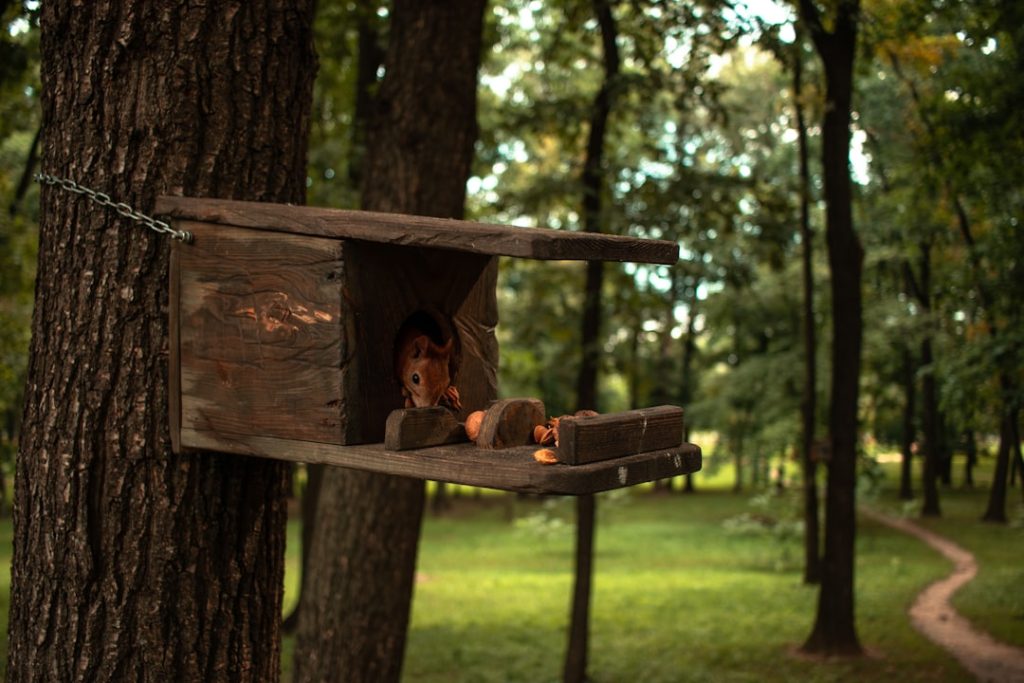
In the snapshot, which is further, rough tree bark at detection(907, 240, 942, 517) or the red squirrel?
rough tree bark at detection(907, 240, 942, 517)

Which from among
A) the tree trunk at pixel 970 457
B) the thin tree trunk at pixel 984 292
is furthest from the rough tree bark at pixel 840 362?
the tree trunk at pixel 970 457

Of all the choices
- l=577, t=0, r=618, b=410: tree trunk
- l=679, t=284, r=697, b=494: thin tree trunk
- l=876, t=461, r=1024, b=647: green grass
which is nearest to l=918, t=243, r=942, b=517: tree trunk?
l=876, t=461, r=1024, b=647: green grass

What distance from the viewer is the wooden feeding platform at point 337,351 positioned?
2291 millimetres

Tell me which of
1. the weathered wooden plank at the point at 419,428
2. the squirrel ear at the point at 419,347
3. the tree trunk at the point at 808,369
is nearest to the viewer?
the weathered wooden plank at the point at 419,428

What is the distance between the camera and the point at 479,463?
225 cm

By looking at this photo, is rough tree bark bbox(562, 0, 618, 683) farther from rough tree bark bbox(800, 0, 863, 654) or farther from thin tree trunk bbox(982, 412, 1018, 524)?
thin tree trunk bbox(982, 412, 1018, 524)

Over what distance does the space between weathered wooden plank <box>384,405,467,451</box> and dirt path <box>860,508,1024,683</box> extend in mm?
8622

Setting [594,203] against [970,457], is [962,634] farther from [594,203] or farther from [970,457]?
[970,457]

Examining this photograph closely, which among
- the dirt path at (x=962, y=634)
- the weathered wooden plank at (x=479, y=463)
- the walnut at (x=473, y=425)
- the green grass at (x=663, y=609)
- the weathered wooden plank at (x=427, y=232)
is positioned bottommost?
the green grass at (x=663, y=609)

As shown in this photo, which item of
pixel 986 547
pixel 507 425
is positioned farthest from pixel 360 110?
pixel 986 547

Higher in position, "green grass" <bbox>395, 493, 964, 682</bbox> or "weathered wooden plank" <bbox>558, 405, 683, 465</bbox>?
"weathered wooden plank" <bbox>558, 405, 683, 465</bbox>

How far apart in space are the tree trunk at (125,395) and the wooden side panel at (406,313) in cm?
49

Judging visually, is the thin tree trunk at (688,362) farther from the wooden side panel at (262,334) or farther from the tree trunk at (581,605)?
the wooden side panel at (262,334)

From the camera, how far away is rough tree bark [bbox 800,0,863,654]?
10828mm
